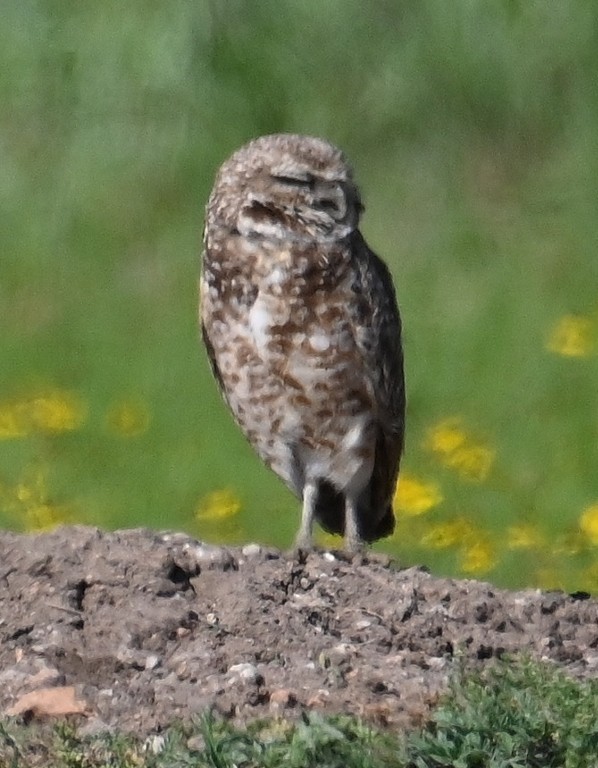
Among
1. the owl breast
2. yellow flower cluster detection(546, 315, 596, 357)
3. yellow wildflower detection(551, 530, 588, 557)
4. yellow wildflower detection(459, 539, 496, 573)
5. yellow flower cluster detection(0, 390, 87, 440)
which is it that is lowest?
the owl breast

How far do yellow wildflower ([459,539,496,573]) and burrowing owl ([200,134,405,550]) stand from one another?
1242mm

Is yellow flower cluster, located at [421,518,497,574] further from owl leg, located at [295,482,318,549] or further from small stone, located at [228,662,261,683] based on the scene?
small stone, located at [228,662,261,683]

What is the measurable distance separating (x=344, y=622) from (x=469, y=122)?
779cm

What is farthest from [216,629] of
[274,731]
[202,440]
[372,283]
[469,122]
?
[469,122]

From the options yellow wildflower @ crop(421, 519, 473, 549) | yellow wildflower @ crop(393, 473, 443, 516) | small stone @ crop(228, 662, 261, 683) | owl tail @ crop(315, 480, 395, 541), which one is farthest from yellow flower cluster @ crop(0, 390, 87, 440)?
small stone @ crop(228, 662, 261, 683)

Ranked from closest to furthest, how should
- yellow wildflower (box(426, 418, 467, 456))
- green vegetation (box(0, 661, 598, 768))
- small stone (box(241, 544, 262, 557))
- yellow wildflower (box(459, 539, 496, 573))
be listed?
green vegetation (box(0, 661, 598, 768))
small stone (box(241, 544, 262, 557))
yellow wildflower (box(459, 539, 496, 573))
yellow wildflower (box(426, 418, 467, 456))

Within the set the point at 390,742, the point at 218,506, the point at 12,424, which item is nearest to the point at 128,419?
the point at 12,424

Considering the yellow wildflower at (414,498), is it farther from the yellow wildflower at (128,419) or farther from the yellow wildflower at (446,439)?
the yellow wildflower at (128,419)

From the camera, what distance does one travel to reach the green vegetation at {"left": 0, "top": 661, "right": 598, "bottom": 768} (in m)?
4.91

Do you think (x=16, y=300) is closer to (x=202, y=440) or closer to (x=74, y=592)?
(x=202, y=440)

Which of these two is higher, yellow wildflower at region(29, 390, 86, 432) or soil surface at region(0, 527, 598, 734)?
yellow wildflower at region(29, 390, 86, 432)

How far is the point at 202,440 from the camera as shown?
10531mm

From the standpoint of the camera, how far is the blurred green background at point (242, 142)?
416 inches

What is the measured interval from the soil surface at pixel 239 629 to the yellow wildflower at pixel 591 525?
215 centimetres
